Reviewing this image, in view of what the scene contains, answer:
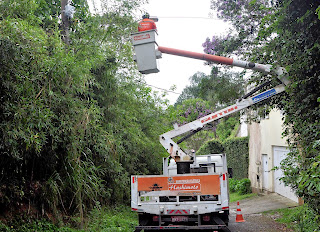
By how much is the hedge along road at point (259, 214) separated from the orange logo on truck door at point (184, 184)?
8.71 ft

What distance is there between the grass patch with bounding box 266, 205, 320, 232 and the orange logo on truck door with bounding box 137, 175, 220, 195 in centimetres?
212

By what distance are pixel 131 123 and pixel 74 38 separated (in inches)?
166

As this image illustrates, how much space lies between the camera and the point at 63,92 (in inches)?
332

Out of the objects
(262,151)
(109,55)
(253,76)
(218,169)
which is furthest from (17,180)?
(262,151)

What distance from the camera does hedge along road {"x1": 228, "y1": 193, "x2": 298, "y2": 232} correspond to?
11.2m


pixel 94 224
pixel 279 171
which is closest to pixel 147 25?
pixel 94 224

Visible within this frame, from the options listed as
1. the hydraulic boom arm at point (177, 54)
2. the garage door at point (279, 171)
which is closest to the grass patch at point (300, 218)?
the garage door at point (279, 171)

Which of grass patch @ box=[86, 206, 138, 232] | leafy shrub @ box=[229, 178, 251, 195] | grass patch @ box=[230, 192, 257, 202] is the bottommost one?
grass patch @ box=[230, 192, 257, 202]

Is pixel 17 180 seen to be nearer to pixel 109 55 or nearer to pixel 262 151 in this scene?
pixel 109 55

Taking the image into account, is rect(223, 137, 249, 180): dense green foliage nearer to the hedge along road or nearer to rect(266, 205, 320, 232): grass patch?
the hedge along road

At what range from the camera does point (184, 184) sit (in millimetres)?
9398

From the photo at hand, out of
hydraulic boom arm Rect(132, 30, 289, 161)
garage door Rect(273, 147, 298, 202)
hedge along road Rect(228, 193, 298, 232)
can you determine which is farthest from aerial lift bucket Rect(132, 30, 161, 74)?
garage door Rect(273, 147, 298, 202)

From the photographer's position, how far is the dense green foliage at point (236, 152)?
2389cm

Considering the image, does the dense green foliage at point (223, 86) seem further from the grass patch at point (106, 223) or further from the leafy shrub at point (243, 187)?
the leafy shrub at point (243, 187)
